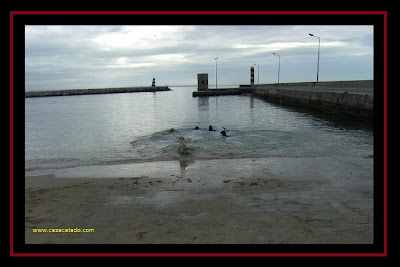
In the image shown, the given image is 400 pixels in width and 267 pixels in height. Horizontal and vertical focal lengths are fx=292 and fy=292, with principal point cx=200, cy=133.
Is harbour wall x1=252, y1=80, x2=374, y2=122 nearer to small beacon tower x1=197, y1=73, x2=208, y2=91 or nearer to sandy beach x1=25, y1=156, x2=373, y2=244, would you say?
sandy beach x1=25, y1=156, x2=373, y2=244

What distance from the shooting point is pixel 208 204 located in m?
5.38

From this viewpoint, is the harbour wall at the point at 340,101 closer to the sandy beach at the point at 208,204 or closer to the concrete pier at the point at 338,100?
the concrete pier at the point at 338,100

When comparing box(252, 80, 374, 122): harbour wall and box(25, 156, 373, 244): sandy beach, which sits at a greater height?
box(252, 80, 374, 122): harbour wall

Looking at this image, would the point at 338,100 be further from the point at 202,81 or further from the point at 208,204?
the point at 202,81

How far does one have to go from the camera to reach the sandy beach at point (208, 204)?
402cm

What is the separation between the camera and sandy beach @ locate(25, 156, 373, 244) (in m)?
4.02

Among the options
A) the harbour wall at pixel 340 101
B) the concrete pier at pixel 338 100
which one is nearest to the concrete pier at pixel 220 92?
the concrete pier at pixel 338 100

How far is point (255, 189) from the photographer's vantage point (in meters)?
6.31

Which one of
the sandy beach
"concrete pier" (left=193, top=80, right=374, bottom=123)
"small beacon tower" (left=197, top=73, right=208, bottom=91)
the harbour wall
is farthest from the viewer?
"small beacon tower" (left=197, top=73, right=208, bottom=91)

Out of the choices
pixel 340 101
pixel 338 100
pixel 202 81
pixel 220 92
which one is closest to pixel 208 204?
pixel 340 101

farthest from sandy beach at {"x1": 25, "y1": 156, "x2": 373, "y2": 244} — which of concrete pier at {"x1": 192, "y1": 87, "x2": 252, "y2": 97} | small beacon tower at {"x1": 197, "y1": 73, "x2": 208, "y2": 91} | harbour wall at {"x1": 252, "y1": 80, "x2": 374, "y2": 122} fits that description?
small beacon tower at {"x1": 197, "y1": 73, "x2": 208, "y2": 91}
